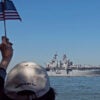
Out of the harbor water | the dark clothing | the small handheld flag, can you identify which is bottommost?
the harbor water

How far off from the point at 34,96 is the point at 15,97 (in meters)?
0.07

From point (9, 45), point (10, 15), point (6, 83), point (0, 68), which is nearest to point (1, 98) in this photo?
point (6, 83)

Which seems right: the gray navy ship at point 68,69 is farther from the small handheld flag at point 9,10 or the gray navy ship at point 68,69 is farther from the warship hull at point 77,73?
the small handheld flag at point 9,10

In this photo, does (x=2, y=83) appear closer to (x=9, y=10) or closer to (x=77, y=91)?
(x=9, y=10)

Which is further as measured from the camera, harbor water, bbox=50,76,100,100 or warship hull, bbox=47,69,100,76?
warship hull, bbox=47,69,100,76

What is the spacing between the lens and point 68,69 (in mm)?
106062

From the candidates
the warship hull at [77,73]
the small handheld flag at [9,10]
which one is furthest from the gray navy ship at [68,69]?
the small handheld flag at [9,10]

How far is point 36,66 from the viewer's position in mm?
1951

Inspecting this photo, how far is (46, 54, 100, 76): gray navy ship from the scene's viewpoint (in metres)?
103

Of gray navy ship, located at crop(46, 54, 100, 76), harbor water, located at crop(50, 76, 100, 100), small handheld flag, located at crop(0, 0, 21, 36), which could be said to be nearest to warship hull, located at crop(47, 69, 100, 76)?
gray navy ship, located at crop(46, 54, 100, 76)

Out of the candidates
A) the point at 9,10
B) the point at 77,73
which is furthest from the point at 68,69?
the point at 9,10

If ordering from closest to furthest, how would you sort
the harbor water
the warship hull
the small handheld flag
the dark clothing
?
the dark clothing → the small handheld flag → the harbor water → the warship hull

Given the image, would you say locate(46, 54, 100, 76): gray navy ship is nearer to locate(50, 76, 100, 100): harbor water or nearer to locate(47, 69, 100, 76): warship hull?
locate(47, 69, 100, 76): warship hull

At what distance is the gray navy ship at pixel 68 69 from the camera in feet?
338
